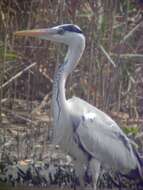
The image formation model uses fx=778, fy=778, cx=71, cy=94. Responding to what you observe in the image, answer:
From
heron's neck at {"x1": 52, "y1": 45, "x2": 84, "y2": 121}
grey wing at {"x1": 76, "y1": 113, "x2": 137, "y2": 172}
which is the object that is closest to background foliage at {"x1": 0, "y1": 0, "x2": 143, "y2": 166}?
heron's neck at {"x1": 52, "y1": 45, "x2": 84, "y2": 121}

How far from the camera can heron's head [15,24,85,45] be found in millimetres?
6754

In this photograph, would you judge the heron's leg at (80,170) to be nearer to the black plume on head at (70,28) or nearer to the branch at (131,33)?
the black plume on head at (70,28)

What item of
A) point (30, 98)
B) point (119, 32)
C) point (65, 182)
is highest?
point (119, 32)

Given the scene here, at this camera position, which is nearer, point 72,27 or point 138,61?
point 72,27

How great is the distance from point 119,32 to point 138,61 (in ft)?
1.45

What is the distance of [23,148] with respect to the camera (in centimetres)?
792

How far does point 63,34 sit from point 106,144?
1.03 meters

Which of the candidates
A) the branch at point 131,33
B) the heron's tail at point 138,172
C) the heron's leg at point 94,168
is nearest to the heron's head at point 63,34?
the heron's leg at point 94,168

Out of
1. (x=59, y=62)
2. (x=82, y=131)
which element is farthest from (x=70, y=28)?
(x=59, y=62)

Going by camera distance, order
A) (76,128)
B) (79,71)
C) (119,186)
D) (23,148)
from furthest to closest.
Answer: (79,71), (23,148), (119,186), (76,128)

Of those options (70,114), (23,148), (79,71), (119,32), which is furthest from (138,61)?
(70,114)

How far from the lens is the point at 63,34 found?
6816 mm

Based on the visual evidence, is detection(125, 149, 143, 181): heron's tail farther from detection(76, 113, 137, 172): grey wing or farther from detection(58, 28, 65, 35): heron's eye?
detection(58, 28, 65, 35): heron's eye

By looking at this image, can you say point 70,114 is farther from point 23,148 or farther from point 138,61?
point 138,61
